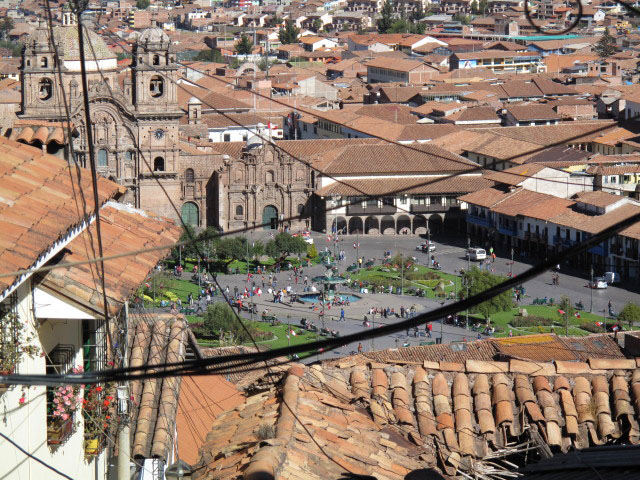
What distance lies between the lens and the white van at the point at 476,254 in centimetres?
4338

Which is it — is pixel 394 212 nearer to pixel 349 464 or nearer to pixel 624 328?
pixel 624 328

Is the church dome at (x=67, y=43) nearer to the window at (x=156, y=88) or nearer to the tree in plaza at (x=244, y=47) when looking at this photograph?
the window at (x=156, y=88)

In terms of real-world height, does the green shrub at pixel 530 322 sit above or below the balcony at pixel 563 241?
above

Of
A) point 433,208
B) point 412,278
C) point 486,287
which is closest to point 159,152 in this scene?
point 433,208

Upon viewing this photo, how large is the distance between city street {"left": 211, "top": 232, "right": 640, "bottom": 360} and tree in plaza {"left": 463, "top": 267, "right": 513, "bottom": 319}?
3.04ft

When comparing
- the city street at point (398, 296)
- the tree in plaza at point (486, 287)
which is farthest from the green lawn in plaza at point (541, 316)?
the city street at point (398, 296)

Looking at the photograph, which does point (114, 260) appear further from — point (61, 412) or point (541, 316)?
point (541, 316)

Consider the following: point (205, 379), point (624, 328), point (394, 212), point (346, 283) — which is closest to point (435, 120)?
point (394, 212)

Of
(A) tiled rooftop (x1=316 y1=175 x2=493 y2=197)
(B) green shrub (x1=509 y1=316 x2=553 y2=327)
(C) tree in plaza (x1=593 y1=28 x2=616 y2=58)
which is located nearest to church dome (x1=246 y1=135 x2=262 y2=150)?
(A) tiled rooftop (x1=316 y1=175 x2=493 y2=197)

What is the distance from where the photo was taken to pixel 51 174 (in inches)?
263

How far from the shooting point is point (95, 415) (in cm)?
645

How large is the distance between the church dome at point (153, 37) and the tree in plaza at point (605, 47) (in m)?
49.4

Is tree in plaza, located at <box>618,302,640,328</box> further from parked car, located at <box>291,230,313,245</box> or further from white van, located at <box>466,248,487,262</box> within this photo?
parked car, located at <box>291,230,313,245</box>

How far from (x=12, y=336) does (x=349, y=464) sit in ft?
6.31
